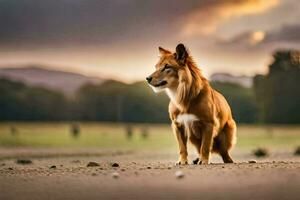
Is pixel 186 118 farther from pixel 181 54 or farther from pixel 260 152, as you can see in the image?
pixel 260 152

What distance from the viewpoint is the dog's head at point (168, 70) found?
12.3 metres

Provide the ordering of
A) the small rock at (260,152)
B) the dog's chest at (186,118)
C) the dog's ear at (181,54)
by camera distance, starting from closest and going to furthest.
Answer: the dog's ear at (181,54) < the dog's chest at (186,118) < the small rock at (260,152)

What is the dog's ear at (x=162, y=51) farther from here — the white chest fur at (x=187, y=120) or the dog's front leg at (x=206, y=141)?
the dog's front leg at (x=206, y=141)

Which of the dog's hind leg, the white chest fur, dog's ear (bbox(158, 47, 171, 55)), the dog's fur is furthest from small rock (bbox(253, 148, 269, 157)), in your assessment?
dog's ear (bbox(158, 47, 171, 55))

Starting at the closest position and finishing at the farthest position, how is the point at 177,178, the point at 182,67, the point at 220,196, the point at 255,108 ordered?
1. the point at 220,196
2. the point at 177,178
3. the point at 182,67
4. the point at 255,108

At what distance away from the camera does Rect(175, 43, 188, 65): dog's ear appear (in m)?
12.3

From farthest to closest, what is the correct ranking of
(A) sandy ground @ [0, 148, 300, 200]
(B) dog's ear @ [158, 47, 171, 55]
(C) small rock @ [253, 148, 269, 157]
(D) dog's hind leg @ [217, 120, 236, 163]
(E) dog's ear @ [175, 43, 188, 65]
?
(C) small rock @ [253, 148, 269, 157], (D) dog's hind leg @ [217, 120, 236, 163], (B) dog's ear @ [158, 47, 171, 55], (E) dog's ear @ [175, 43, 188, 65], (A) sandy ground @ [0, 148, 300, 200]

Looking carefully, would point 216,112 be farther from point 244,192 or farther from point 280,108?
point 280,108

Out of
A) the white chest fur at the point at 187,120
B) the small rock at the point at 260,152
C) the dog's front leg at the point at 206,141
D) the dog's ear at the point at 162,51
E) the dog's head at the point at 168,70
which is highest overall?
the dog's ear at the point at 162,51

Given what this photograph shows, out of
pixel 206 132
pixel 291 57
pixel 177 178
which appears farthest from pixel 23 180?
pixel 291 57

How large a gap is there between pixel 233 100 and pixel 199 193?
23.4m

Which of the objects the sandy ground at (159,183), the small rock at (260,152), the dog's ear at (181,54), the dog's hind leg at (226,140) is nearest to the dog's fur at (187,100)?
the dog's ear at (181,54)

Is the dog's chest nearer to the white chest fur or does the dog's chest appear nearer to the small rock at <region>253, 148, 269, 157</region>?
the white chest fur

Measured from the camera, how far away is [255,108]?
33.2 m
